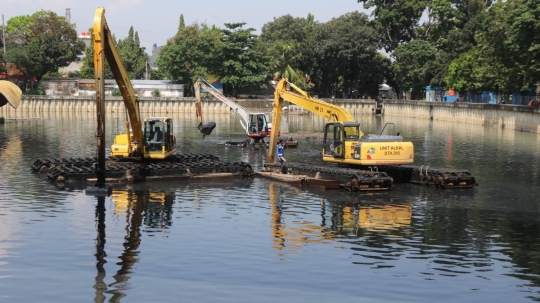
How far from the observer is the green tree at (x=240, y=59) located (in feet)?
464

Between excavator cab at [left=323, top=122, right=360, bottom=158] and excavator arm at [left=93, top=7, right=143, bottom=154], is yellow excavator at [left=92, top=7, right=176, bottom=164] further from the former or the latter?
excavator cab at [left=323, top=122, right=360, bottom=158]

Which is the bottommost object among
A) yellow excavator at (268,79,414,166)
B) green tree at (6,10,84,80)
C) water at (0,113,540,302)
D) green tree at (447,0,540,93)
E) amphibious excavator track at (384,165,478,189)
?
water at (0,113,540,302)

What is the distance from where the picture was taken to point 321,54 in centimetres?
14238

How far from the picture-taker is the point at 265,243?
25.6 m

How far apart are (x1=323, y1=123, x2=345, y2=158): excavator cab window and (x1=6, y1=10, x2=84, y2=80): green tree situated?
117123 millimetres

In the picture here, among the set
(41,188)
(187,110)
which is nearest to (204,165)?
(41,188)

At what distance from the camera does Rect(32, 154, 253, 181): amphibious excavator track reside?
126 ft

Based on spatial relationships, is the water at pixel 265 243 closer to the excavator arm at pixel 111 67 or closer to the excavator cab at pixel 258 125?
the excavator arm at pixel 111 67

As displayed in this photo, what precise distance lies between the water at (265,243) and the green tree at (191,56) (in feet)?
335

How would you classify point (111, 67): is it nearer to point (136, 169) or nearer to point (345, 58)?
point (136, 169)

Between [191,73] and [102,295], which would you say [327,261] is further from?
[191,73]

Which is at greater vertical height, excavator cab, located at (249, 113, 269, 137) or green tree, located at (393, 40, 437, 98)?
green tree, located at (393, 40, 437, 98)

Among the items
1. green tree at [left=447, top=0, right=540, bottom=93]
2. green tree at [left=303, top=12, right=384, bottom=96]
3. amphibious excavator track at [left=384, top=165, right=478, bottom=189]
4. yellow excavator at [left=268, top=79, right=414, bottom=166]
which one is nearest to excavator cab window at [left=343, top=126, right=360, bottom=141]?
yellow excavator at [left=268, top=79, right=414, bottom=166]

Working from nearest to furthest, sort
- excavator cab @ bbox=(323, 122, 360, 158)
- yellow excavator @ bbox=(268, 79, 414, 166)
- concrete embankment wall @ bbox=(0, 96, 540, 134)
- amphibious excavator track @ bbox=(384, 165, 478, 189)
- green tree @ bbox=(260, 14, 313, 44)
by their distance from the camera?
yellow excavator @ bbox=(268, 79, 414, 166)
amphibious excavator track @ bbox=(384, 165, 478, 189)
excavator cab @ bbox=(323, 122, 360, 158)
concrete embankment wall @ bbox=(0, 96, 540, 134)
green tree @ bbox=(260, 14, 313, 44)
